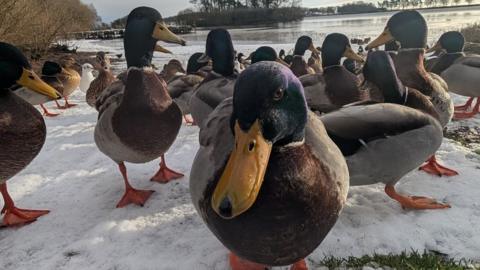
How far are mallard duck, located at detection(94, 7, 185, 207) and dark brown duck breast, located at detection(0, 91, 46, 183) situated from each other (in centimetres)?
56

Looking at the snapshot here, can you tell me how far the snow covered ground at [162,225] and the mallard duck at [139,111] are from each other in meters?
0.34

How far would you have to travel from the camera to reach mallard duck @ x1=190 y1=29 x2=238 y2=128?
15.3 ft

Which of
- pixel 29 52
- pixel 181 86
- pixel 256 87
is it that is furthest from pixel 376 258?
pixel 29 52

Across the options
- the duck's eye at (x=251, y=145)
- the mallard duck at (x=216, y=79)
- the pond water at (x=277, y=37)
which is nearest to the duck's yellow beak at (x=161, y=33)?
the mallard duck at (x=216, y=79)

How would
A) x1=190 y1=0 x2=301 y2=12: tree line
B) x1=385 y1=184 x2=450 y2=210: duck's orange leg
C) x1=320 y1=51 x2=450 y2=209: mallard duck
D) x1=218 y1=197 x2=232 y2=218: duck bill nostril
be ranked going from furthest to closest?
x1=190 y1=0 x2=301 y2=12: tree line, x1=385 y1=184 x2=450 y2=210: duck's orange leg, x1=320 y1=51 x2=450 y2=209: mallard duck, x1=218 y1=197 x2=232 y2=218: duck bill nostril

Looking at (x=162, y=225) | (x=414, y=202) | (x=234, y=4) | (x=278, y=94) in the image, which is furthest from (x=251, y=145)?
(x=234, y=4)

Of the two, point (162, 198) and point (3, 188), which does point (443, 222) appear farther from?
point (3, 188)

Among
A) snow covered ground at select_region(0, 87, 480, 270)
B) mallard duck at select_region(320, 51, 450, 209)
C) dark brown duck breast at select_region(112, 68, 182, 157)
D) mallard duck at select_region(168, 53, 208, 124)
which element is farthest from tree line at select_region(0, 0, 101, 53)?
mallard duck at select_region(320, 51, 450, 209)

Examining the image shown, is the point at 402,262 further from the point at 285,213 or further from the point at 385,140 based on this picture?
the point at 285,213

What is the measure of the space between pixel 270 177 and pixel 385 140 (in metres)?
1.59

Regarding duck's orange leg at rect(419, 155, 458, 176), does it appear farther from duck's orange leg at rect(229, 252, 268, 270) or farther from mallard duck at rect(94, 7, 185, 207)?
mallard duck at rect(94, 7, 185, 207)

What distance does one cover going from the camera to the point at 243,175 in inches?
61.6

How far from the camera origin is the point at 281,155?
1810 millimetres

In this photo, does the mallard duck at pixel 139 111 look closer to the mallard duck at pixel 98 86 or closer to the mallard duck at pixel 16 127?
the mallard duck at pixel 16 127
